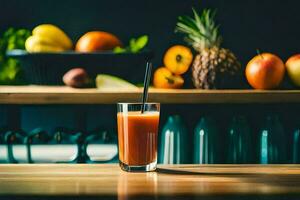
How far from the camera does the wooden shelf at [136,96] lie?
1982 millimetres

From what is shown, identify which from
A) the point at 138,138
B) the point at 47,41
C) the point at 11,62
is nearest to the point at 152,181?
the point at 138,138

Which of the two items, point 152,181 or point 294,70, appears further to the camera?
point 294,70

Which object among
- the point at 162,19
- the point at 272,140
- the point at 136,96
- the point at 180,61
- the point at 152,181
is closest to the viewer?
the point at 152,181

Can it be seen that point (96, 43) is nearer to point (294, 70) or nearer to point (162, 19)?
point (162, 19)

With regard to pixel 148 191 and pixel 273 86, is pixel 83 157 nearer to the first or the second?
pixel 273 86

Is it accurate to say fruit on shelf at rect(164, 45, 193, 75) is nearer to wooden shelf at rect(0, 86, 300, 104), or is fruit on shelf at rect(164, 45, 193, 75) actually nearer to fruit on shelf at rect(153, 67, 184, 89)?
fruit on shelf at rect(153, 67, 184, 89)

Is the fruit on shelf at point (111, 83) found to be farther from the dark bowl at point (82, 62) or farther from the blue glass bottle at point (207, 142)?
the blue glass bottle at point (207, 142)

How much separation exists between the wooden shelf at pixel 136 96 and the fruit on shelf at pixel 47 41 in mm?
227

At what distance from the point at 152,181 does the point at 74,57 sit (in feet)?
3.57

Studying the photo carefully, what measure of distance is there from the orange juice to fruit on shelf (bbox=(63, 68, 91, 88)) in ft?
2.82

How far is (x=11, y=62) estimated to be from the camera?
2.29 m

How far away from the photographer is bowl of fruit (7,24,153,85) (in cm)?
213

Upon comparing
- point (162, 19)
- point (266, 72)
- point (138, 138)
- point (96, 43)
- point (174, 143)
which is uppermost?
point (162, 19)

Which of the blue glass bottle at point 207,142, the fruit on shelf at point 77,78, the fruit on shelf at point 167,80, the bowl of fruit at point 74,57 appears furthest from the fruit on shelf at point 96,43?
the blue glass bottle at point 207,142
